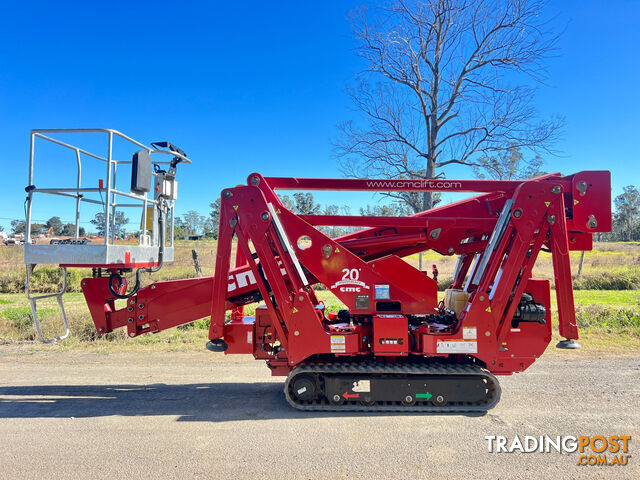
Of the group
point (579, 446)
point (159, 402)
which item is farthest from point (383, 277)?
point (159, 402)

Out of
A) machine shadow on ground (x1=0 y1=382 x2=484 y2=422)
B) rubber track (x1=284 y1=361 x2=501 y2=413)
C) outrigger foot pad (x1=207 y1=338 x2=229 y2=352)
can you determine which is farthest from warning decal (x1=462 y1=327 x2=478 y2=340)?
outrigger foot pad (x1=207 y1=338 x2=229 y2=352)

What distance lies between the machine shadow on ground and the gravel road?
14mm

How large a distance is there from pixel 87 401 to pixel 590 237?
6748mm

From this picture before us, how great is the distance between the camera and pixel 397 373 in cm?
452

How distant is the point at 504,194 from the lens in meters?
5.08

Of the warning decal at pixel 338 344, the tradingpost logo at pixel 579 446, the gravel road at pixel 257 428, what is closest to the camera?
the gravel road at pixel 257 428

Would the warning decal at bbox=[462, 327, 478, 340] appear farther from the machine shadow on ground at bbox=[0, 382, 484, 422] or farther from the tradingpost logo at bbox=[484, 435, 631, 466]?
the tradingpost logo at bbox=[484, 435, 631, 466]

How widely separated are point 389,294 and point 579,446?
2.35 m

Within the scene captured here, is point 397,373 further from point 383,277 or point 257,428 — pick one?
point 257,428

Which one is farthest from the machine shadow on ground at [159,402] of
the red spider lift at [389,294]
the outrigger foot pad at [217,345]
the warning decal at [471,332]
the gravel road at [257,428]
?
the warning decal at [471,332]

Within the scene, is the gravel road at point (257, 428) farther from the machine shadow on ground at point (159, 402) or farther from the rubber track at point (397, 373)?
the rubber track at point (397, 373)

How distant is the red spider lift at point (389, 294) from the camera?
4547mm

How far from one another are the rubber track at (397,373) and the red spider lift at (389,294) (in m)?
0.02

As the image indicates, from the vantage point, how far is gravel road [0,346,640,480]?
3.38 meters
